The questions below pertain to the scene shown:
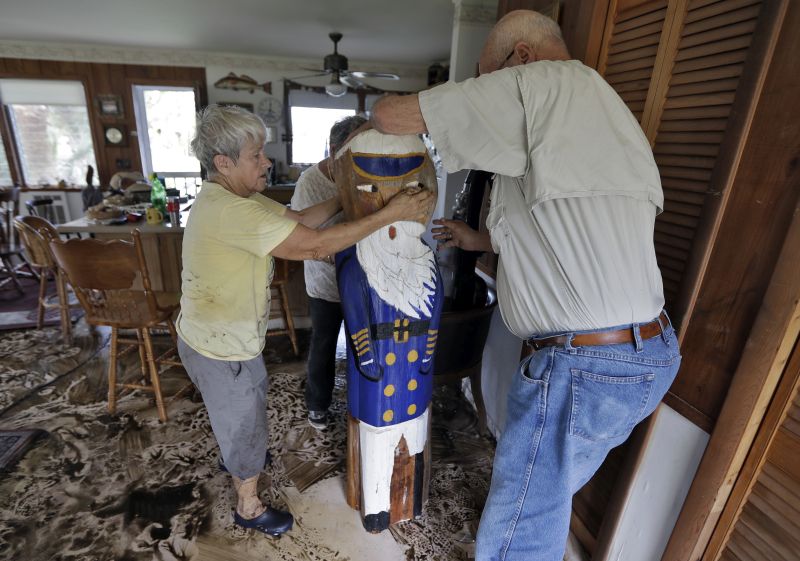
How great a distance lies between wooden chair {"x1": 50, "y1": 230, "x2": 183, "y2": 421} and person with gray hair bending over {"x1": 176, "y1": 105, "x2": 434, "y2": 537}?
0.88 metres

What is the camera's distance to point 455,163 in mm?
1006

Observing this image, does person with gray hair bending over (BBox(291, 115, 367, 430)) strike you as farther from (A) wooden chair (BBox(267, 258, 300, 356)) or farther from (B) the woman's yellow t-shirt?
(A) wooden chair (BBox(267, 258, 300, 356))

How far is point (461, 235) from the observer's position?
62.1 inches

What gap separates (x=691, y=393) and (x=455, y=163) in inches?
34.7

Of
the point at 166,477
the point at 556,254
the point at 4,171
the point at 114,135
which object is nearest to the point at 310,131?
the point at 114,135

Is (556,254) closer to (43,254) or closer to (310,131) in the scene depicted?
(43,254)

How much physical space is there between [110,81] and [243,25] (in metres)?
2.58

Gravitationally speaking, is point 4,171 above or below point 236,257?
below

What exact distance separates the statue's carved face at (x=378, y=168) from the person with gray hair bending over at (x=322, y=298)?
395mm

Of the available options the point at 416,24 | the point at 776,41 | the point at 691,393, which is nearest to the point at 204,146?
the point at 776,41

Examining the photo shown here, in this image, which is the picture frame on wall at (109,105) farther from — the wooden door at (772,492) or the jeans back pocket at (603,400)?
the wooden door at (772,492)

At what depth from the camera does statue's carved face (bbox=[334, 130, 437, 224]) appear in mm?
1274

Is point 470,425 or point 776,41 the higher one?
point 776,41

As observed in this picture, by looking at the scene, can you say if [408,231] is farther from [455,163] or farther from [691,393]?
[691,393]
